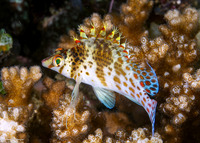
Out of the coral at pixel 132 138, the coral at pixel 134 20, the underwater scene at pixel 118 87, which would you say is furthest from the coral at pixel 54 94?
the coral at pixel 134 20

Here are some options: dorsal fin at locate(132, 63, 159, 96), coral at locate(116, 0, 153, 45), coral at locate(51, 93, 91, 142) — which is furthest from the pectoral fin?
coral at locate(116, 0, 153, 45)

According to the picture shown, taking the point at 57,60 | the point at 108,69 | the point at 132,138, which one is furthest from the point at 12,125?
the point at 132,138

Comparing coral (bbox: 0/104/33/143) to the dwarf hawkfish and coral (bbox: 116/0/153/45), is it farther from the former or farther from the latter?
coral (bbox: 116/0/153/45)

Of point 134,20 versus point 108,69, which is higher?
point 134,20

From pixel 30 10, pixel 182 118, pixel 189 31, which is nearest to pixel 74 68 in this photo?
pixel 182 118

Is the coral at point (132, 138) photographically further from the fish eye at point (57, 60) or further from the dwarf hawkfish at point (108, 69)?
the fish eye at point (57, 60)

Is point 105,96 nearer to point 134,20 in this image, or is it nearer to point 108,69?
point 108,69
